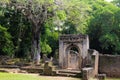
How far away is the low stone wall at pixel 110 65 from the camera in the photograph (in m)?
25.0

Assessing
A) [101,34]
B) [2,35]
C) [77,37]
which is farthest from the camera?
[101,34]

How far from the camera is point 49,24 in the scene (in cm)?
3772

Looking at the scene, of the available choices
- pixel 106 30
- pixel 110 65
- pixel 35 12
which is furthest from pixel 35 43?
pixel 110 65

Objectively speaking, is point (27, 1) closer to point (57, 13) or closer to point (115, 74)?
point (57, 13)

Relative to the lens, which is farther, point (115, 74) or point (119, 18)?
point (119, 18)

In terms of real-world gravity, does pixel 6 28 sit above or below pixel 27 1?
below

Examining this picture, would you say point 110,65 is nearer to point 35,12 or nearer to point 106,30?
point 35,12

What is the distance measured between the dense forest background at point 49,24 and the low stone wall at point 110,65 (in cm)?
972

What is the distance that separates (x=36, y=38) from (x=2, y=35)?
14.4 feet

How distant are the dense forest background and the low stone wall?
383 inches

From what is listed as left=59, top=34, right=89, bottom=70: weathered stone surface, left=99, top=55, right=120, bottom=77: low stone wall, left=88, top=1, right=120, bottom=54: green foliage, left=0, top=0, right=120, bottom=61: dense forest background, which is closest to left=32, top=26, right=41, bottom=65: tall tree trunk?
left=0, top=0, right=120, bottom=61: dense forest background

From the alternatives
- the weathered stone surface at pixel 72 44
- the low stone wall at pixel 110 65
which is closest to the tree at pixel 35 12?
the weathered stone surface at pixel 72 44

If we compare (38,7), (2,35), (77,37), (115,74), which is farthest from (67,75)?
(2,35)

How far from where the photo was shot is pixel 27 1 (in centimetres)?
3192
